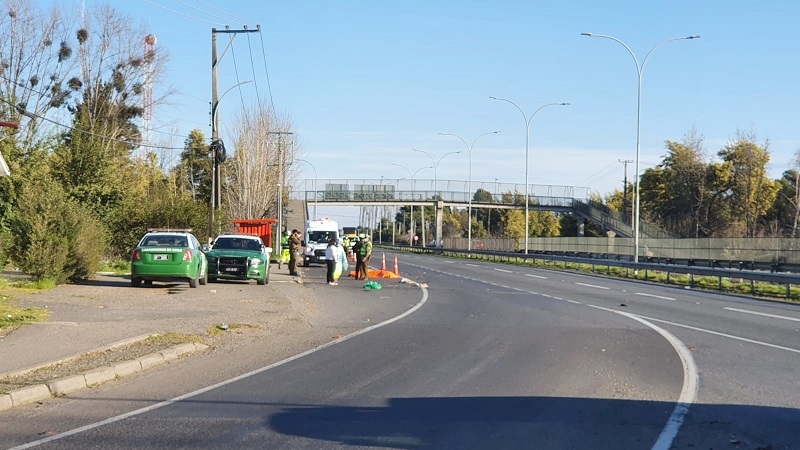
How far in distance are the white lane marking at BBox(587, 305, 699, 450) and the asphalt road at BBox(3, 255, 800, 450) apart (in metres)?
0.02

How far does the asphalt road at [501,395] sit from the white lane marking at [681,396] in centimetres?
2

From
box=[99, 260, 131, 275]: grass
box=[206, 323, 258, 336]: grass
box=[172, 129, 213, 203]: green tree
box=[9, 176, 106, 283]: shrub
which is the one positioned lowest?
box=[206, 323, 258, 336]: grass

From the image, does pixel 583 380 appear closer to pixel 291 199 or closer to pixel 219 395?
pixel 219 395

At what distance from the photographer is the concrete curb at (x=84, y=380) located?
943 cm

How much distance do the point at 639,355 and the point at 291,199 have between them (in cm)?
7408

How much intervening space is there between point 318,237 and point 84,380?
41.9 metres

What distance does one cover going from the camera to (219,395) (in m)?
10.2

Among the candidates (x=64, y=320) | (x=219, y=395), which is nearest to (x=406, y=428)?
(x=219, y=395)

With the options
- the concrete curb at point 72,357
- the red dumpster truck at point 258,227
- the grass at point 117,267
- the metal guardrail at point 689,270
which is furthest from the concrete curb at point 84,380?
the red dumpster truck at point 258,227

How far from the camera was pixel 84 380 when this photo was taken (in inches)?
419

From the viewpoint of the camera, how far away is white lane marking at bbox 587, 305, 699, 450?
792 centimetres

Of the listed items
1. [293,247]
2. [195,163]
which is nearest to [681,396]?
[293,247]

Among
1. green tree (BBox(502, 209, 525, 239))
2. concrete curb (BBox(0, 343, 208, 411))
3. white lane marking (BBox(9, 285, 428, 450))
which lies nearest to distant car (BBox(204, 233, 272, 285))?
white lane marking (BBox(9, 285, 428, 450))

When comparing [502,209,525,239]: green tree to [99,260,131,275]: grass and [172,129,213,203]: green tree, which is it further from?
[99,260,131,275]: grass
